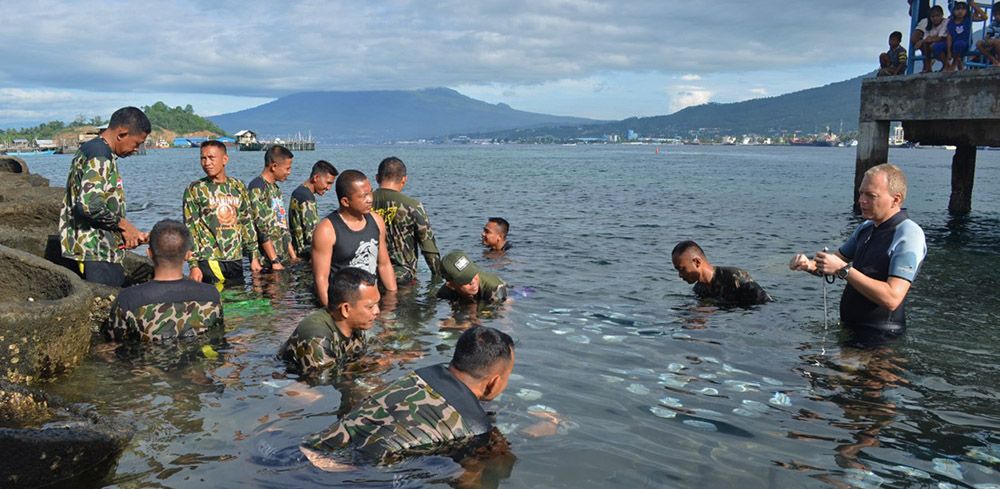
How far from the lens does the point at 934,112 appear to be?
65.6 feet

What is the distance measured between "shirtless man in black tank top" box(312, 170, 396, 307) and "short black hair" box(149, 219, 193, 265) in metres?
1.44

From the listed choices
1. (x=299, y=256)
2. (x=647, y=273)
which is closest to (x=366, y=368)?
(x=299, y=256)

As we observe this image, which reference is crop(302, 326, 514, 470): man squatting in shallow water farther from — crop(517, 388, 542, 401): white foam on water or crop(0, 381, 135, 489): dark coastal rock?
crop(517, 388, 542, 401): white foam on water

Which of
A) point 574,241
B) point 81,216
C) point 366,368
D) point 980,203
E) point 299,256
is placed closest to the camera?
point 366,368

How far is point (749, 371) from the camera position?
7664mm

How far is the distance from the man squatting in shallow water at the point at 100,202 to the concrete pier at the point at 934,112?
18.7 m

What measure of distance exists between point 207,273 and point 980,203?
107 ft

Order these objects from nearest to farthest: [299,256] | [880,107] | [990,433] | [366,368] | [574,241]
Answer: [990,433]
[366,368]
[299,256]
[574,241]
[880,107]

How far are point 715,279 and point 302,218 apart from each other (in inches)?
273

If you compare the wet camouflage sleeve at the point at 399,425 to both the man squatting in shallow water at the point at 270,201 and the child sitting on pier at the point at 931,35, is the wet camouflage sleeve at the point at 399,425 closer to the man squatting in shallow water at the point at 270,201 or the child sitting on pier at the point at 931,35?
the man squatting in shallow water at the point at 270,201

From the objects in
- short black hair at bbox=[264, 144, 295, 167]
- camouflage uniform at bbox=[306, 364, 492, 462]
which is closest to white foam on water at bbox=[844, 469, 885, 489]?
camouflage uniform at bbox=[306, 364, 492, 462]

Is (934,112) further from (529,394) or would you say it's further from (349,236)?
(529,394)

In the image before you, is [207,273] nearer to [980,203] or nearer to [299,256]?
[299,256]

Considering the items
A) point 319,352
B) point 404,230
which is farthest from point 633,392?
point 404,230
